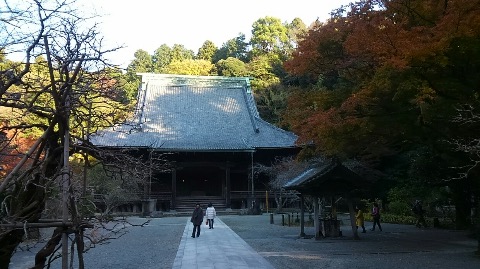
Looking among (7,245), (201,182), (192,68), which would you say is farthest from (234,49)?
(7,245)

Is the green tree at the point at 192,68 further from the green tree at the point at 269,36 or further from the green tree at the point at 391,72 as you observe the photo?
the green tree at the point at 391,72

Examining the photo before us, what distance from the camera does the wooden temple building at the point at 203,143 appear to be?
3150cm

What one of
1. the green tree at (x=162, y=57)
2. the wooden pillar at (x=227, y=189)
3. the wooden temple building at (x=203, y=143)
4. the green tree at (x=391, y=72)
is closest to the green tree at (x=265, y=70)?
the wooden temple building at (x=203, y=143)

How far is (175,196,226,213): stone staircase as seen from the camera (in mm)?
31938

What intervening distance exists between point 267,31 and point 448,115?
54796 millimetres

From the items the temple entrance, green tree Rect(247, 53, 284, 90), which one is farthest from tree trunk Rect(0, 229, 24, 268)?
green tree Rect(247, 53, 284, 90)

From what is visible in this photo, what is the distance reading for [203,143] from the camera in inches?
1280

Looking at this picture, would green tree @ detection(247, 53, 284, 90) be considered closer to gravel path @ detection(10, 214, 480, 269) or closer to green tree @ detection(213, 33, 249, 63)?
green tree @ detection(213, 33, 249, 63)

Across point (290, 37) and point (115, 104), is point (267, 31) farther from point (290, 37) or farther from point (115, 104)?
point (115, 104)

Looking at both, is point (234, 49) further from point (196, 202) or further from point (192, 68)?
point (196, 202)

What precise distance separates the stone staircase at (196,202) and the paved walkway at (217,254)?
1600 cm

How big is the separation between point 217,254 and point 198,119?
25319 mm

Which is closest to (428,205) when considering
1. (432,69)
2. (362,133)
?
(362,133)

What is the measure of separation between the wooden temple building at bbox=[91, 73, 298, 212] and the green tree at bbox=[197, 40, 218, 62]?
34.2 m
